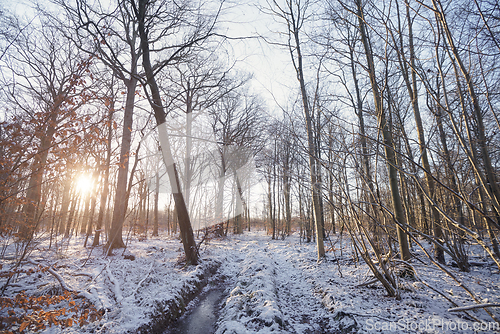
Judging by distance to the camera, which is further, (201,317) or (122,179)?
(122,179)

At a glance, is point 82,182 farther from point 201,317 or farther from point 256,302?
point 256,302

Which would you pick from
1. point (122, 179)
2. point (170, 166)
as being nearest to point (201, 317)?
point (170, 166)

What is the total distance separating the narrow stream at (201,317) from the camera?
361 centimetres

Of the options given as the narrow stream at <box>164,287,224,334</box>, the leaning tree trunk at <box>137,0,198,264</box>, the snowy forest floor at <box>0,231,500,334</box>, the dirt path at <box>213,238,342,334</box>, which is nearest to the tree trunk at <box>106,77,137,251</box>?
the leaning tree trunk at <box>137,0,198,264</box>

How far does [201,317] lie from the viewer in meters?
4.06

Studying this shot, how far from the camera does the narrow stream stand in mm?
3614

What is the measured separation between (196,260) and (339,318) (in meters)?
4.73

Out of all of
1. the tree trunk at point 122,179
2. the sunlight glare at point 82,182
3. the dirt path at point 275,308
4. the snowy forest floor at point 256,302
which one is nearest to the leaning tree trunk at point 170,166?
the snowy forest floor at point 256,302

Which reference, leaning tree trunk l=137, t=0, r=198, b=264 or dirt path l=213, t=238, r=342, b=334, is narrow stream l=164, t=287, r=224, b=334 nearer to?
dirt path l=213, t=238, r=342, b=334

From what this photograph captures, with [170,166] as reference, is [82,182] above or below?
below

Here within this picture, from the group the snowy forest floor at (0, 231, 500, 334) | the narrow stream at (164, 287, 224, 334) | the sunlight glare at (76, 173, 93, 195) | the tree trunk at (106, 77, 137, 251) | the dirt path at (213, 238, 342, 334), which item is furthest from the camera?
the tree trunk at (106, 77, 137, 251)

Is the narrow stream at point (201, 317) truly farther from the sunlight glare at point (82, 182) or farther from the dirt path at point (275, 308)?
the sunlight glare at point (82, 182)

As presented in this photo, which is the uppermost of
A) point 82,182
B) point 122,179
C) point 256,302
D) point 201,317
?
point 122,179

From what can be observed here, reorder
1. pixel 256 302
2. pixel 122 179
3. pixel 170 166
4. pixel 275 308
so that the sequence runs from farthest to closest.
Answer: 1. pixel 122 179
2. pixel 170 166
3. pixel 256 302
4. pixel 275 308
